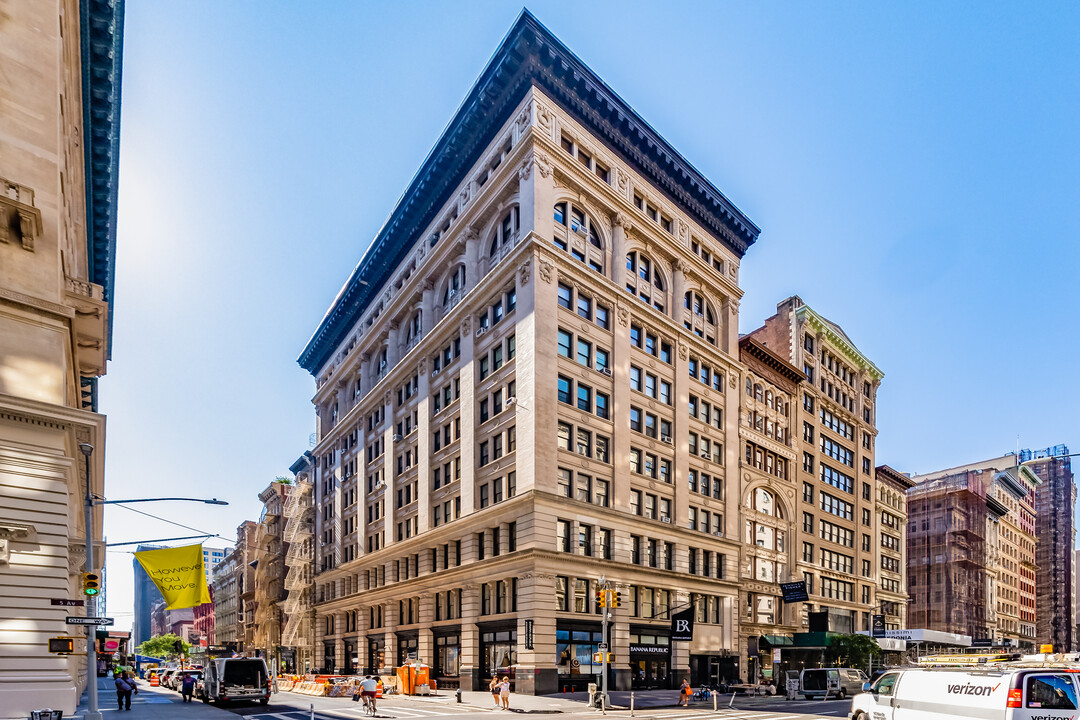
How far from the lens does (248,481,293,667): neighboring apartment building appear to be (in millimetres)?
100812

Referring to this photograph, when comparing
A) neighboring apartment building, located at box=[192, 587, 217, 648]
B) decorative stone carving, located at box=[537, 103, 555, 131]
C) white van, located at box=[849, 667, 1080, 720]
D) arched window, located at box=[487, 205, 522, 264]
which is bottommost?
neighboring apartment building, located at box=[192, 587, 217, 648]

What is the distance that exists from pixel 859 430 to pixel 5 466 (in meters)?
75.6

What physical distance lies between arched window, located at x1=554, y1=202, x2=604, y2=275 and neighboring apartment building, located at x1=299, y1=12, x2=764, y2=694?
16 centimetres

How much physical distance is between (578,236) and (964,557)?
274 feet

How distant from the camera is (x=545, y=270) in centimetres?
4484

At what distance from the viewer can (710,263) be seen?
6072 centimetres

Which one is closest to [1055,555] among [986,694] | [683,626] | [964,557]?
[964,557]

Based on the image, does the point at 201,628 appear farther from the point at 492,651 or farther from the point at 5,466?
the point at 5,466

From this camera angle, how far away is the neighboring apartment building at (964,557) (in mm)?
100938

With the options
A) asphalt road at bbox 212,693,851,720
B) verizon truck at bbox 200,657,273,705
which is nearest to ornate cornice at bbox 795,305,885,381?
asphalt road at bbox 212,693,851,720

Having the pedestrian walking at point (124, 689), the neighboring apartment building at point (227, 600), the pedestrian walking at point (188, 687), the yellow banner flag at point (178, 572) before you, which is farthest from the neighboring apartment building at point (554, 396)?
the neighboring apartment building at point (227, 600)

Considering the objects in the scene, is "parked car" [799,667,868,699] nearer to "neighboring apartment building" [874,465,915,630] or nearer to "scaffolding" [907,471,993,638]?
"neighboring apartment building" [874,465,915,630]

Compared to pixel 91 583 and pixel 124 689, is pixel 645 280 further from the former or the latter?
pixel 91 583

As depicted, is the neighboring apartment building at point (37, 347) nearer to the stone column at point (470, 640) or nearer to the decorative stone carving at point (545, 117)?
Answer: the stone column at point (470, 640)
